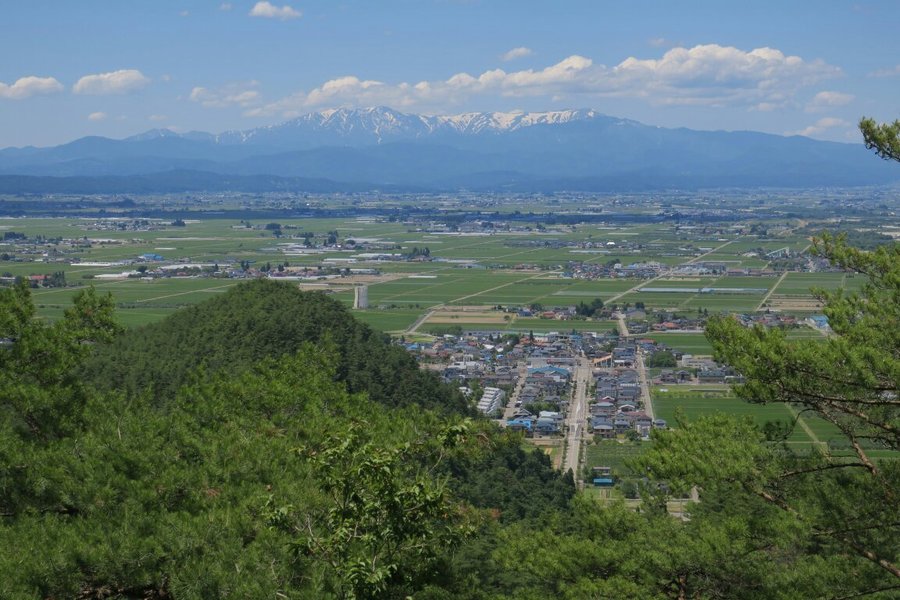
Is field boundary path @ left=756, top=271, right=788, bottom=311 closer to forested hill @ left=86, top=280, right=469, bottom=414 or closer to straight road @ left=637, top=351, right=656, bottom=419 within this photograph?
straight road @ left=637, top=351, right=656, bottom=419

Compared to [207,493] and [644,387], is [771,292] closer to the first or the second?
[644,387]

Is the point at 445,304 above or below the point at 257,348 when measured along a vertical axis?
below

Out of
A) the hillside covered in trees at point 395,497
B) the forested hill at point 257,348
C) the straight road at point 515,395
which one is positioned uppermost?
the hillside covered in trees at point 395,497

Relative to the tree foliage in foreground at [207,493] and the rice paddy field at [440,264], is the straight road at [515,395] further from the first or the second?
the tree foliage in foreground at [207,493]

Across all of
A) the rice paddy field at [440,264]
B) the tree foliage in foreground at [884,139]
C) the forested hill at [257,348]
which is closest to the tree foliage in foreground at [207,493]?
the tree foliage in foreground at [884,139]

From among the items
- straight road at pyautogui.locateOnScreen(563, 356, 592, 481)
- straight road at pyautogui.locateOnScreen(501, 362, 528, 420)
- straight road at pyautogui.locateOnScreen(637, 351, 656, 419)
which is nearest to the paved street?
straight road at pyautogui.locateOnScreen(637, 351, 656, 419)

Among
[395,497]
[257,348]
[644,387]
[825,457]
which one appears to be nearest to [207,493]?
[395,497]
